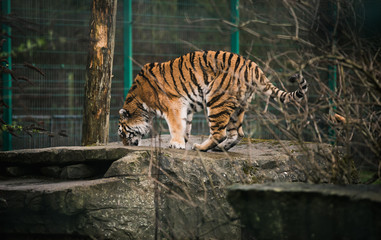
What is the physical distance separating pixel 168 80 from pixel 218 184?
5.09ft

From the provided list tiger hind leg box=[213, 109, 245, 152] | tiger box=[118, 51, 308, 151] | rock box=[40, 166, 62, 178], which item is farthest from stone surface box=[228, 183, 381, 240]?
rock box=[40, 166, 62, 178]

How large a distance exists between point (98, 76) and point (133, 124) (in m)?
0.84

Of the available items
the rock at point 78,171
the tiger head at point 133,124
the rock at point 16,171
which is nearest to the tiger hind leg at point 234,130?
the tiger head at point 133,124

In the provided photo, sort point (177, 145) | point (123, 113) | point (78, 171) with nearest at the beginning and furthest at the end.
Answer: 1. point (78, 171)
2. point (177, 145)
3. point (123, 113)

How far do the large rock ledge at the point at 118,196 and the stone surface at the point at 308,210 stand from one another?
101 centimetres

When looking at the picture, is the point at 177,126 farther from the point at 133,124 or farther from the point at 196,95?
the point at 133,124

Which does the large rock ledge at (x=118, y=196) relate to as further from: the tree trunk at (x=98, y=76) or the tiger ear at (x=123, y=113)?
the tree trunk at (x=98, y=76)

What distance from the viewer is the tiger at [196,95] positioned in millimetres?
5449

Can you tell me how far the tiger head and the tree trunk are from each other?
372mm

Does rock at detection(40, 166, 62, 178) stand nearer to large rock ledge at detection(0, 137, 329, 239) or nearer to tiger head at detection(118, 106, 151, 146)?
large rock ledge at detection(0, 137, 329, 239)

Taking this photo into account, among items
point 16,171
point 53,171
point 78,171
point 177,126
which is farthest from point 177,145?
point 16,171

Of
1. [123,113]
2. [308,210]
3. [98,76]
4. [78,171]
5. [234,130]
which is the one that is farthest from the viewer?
[98,76]

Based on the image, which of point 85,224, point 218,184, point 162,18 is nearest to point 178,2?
point 162,18

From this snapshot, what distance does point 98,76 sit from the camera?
6.32 metres
